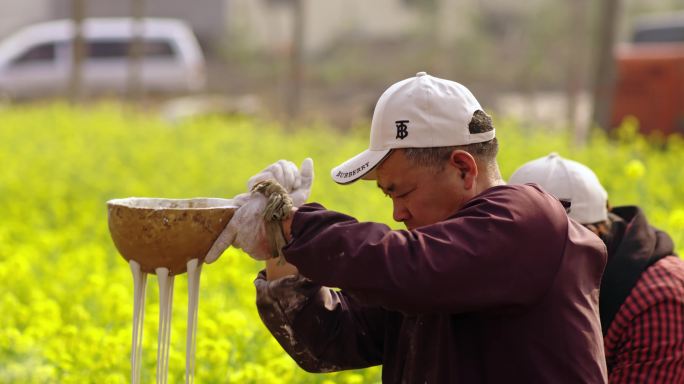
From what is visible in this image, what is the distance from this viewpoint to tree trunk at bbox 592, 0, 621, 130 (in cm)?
982

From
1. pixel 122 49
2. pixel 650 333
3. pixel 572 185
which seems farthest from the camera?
pixel 122 49

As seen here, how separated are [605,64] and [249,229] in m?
8.15

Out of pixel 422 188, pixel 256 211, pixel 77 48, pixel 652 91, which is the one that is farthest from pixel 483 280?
pixel 77 48

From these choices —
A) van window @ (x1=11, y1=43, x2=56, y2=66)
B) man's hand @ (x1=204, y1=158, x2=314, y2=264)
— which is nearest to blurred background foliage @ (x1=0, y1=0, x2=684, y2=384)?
man's hand @ (x1=204, y1=158, x2=314, y2=264)

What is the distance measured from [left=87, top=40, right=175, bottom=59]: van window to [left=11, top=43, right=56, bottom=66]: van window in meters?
1.15

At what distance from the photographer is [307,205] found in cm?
232

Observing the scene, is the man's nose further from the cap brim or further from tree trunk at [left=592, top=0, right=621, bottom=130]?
tree trunk at [left=592, top=0, right=621, bottom=130]

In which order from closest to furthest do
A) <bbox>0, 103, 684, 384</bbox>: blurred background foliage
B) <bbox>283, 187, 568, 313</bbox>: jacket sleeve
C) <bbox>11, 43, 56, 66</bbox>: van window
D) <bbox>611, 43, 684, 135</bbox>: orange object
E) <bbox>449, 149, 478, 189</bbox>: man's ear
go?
1. <bbox>283, 187, 568, 313</bbox>: jacket sleeve
2. <bbox>449, 149, 478, 189</bbox>: man's ear
3. <bbox>0, 103, 684, 384</bbox>: blurred background foliage
4. <bbox>611, 43, 684, 135</bbox>: orange object
5. <bbox>11, 43, 56, 66</bbox>: van window

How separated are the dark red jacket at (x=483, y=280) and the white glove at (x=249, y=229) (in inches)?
5.4

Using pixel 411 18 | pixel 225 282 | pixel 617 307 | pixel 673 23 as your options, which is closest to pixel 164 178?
pixel 225 282

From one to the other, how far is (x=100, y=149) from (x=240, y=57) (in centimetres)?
2104

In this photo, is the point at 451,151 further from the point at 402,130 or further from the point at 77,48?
the point at 77,48

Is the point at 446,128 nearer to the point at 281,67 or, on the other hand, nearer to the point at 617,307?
the point at 617,307

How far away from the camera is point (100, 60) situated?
25.5 metres
